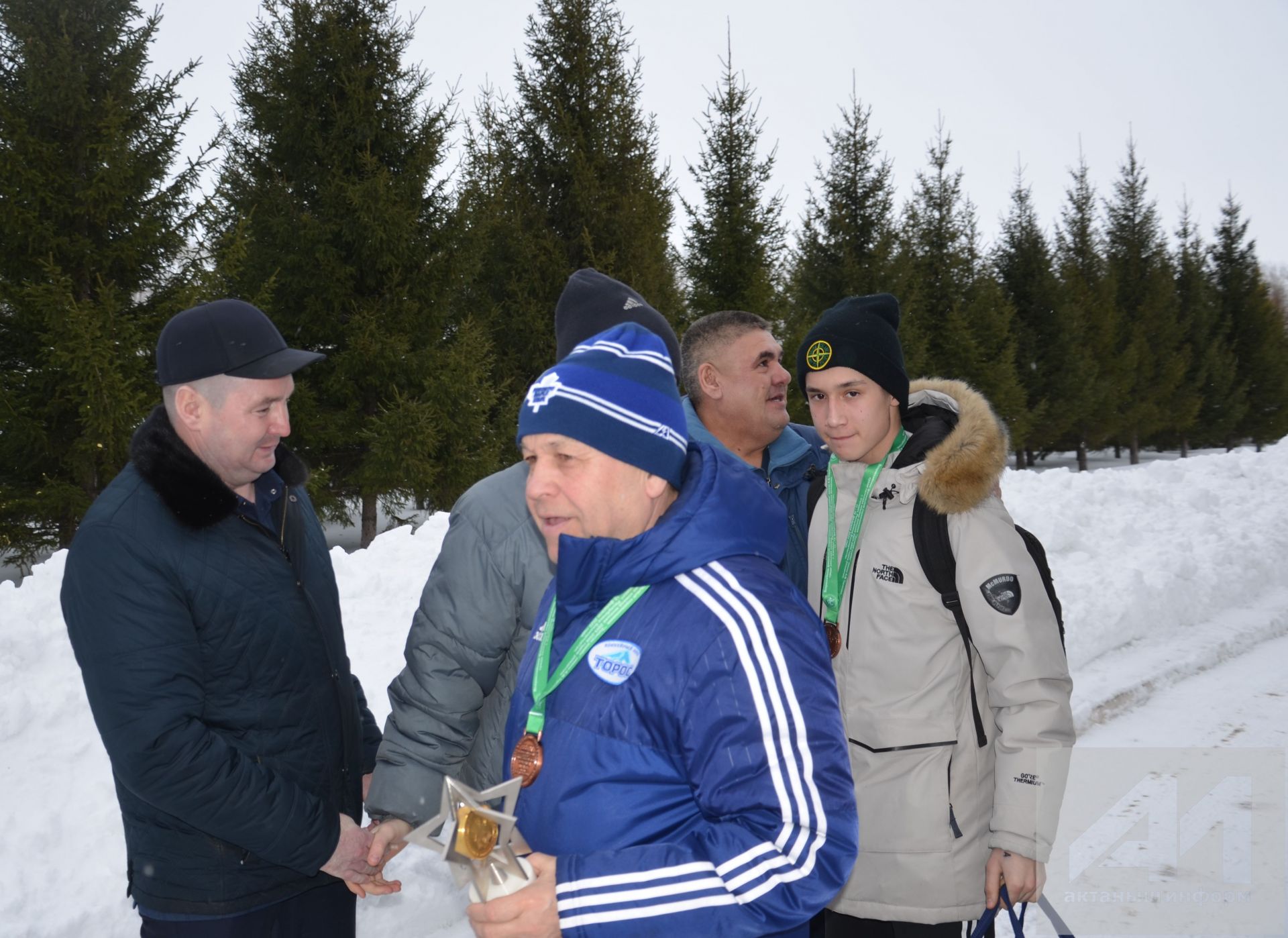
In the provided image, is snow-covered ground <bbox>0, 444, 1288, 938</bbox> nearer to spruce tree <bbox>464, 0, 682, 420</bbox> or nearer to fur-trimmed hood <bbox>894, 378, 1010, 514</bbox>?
fur-trimmed hood <bbox>894, 378, 1010, 514</bbox>

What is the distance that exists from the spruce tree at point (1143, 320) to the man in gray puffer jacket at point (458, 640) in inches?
1250

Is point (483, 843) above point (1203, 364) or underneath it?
underneath

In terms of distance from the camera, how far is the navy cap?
2672 mm

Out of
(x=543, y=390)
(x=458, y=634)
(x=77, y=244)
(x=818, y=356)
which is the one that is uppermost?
(x=77, y=244)

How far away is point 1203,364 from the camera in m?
34.5

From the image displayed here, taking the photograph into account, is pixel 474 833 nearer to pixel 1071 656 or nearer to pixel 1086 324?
pixel 1071 656

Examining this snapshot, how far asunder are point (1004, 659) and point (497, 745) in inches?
59.7

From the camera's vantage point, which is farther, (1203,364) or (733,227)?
(1203,364)

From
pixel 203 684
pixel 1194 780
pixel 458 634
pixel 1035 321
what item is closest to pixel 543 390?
pixel 458 634

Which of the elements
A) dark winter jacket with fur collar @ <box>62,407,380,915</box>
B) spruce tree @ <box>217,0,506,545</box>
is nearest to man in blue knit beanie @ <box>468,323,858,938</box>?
dark winter jacket with fur collar @ <box>62,407,380,915</box>

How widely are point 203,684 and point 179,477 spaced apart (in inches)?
22.7

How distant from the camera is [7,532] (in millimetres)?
12328

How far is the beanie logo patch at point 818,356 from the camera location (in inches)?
125

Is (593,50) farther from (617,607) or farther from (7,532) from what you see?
(617,607)
